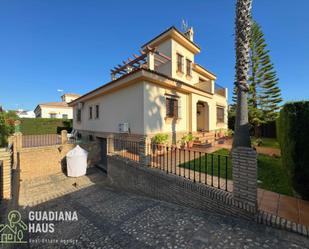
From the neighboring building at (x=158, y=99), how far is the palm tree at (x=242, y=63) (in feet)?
14.4

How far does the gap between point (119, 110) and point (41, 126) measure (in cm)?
1820

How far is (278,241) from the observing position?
2629 mm

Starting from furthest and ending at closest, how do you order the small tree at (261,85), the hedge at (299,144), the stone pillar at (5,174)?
the small tree at (261,85) < the stone pillar at (5,174) < the hedge at (299,144)

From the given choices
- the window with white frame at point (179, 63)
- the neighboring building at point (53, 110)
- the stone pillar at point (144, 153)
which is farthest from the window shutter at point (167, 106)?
the neighboring building at point (53, 110)

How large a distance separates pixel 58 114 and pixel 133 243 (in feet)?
117

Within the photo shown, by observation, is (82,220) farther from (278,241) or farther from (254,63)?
(254,63)

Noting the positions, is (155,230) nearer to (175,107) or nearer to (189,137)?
(189,137)

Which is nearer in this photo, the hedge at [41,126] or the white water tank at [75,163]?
the white water tank at [75,163]

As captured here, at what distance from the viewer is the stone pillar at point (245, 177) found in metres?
3.11

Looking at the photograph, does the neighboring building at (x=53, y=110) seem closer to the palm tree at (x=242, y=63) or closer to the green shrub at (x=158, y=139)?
the green shrub at (x=158, y=139)

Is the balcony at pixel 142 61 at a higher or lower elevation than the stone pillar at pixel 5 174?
higher

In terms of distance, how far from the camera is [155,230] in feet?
11.4

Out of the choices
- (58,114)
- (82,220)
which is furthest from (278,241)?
(58,114)

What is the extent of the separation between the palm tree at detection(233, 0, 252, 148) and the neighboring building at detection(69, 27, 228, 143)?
4378 millimetres
